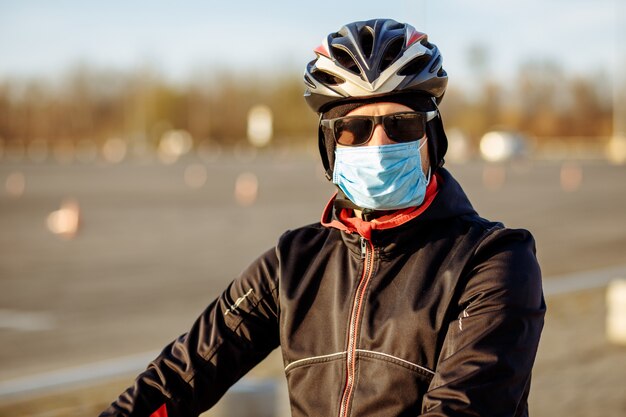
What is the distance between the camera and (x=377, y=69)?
7.82 feet

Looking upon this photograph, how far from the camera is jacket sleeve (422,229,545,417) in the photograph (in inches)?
81.1

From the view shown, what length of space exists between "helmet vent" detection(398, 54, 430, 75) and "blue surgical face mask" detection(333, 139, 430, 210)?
0.60 ft

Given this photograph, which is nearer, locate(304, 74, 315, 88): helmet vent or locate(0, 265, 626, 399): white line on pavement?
locate(304, 74, 315, 88): helmet vent

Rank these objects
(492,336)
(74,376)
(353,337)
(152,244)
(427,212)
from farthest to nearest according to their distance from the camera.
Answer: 1. (152,244)
2. (74,376)
3. (427,212)
4. (353,337)
5. (492,336)

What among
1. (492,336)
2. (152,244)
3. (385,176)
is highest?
(385,176)

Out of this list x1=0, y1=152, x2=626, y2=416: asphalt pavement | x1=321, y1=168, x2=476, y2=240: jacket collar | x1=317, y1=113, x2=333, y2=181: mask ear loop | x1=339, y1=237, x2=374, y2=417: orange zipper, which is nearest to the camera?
x1=339, y1=237, x2=374, y2=417: orange zipper

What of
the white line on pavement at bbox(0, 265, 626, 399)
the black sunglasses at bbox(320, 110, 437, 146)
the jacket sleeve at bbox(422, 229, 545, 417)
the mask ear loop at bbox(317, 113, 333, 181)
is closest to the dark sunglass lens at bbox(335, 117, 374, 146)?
the black sunglasses at bbox(320, 110, 437, 146)

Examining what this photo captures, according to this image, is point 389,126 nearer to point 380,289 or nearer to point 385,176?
point 385,176

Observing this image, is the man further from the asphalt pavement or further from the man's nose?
the asphalt pavement

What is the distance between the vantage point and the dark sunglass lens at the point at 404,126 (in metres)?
2.43

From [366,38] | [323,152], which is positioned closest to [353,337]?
[323,152]

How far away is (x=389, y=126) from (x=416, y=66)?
0.17m

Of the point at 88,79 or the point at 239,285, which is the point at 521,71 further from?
the point at 239,285

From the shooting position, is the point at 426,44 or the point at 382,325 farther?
the point at 426,44
